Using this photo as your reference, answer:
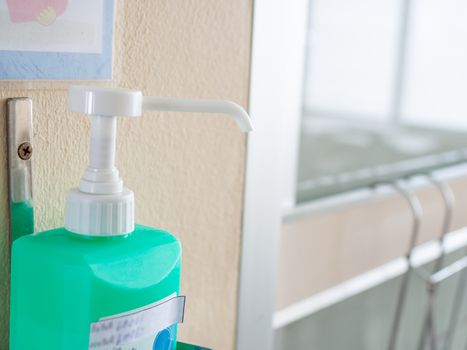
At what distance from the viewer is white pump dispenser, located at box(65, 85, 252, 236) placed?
31cm

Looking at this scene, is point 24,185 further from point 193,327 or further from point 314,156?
point 314,156

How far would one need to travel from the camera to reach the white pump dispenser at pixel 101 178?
12.2 inches

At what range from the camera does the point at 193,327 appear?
1.59 ft

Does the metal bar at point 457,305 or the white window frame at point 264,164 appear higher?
the white window frame at point 264,164

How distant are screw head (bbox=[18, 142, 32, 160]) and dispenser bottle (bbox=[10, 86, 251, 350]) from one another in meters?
0.04

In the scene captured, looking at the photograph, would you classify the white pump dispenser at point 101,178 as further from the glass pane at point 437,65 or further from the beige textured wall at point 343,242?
the glass pane at point 437,65

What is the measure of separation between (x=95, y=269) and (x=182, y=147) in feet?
0.52

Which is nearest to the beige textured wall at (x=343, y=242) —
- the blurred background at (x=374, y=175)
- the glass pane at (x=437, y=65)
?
the blurred background at (x=374, y=175)

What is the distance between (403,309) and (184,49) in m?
0.64

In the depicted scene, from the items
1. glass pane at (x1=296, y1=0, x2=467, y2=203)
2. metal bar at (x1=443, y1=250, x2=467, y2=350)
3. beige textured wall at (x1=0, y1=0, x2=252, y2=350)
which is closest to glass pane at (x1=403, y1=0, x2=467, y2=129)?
glass pane at (x1=296, y1=0, x2=467, y2=203)

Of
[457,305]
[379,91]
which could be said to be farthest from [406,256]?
[457,305]

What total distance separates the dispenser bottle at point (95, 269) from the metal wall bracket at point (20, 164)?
0.08 feet

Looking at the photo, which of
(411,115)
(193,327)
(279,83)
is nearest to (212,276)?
(193,327)

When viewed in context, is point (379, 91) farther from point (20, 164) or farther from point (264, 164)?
point (20, 164)
